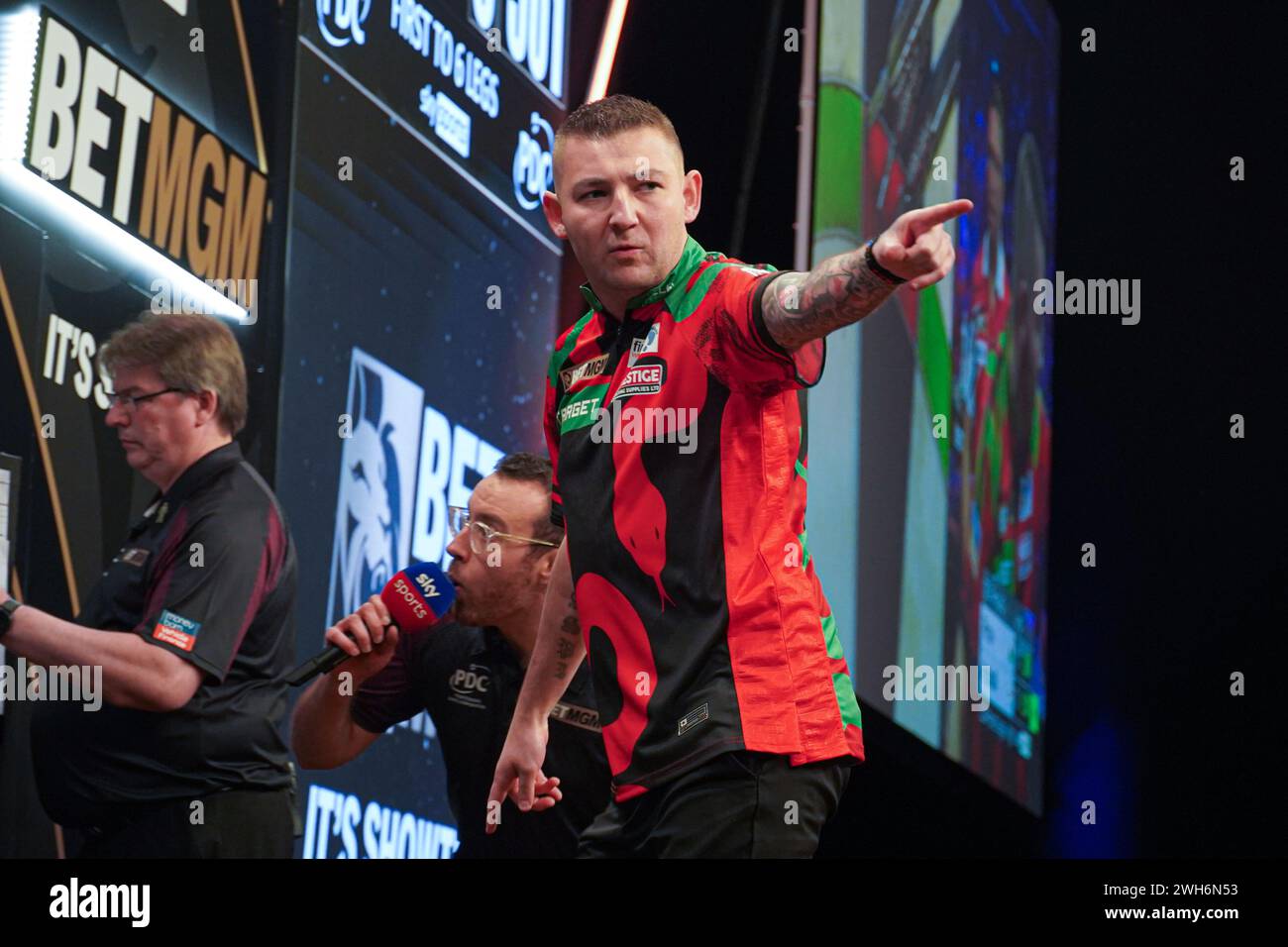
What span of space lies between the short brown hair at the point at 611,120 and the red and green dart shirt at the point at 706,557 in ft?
0.90

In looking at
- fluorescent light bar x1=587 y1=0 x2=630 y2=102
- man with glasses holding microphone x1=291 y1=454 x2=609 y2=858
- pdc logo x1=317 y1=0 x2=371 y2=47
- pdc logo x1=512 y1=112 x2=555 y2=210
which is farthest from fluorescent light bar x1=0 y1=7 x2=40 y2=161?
fluorescent light bar x1=587 y1=0 x2=630 y2=102

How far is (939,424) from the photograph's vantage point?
5.48 meters

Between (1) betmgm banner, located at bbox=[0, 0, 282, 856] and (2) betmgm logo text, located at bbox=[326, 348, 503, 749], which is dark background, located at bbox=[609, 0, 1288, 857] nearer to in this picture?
(2) betmgm logo text, located at bbox=[326, 348, 503, 749]

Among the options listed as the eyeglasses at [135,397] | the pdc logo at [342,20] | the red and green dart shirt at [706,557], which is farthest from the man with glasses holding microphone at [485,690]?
the pdc logo at [342,20]

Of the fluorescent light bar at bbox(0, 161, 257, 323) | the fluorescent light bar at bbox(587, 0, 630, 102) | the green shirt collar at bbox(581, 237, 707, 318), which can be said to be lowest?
the green shirt collar at bbox(581, 237, 707, 318)

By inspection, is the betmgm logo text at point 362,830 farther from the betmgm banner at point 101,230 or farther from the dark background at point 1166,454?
the dark background at point 1166,454

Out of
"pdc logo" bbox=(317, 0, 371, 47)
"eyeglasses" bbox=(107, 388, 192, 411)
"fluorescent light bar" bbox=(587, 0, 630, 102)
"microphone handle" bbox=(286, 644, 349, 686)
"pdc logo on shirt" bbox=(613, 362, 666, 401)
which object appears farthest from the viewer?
"fluorescent light bar" bbox=(587, 0, 630, 102)

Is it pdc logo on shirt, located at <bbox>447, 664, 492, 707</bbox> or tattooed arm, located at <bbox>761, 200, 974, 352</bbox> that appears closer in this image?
tattooed arm, located at <bbox>761, 200, 974, 352</bbox>

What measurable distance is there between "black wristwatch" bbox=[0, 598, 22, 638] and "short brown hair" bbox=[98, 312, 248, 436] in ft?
1.81

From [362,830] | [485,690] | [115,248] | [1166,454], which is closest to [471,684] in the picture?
[485,690]

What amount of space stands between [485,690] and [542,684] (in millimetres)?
879

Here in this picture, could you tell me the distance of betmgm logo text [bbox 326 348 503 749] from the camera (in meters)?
4.26

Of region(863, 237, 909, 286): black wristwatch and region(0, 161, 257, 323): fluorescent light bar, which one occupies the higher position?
region(0, 161, 257, 323): fluorescent light bar
